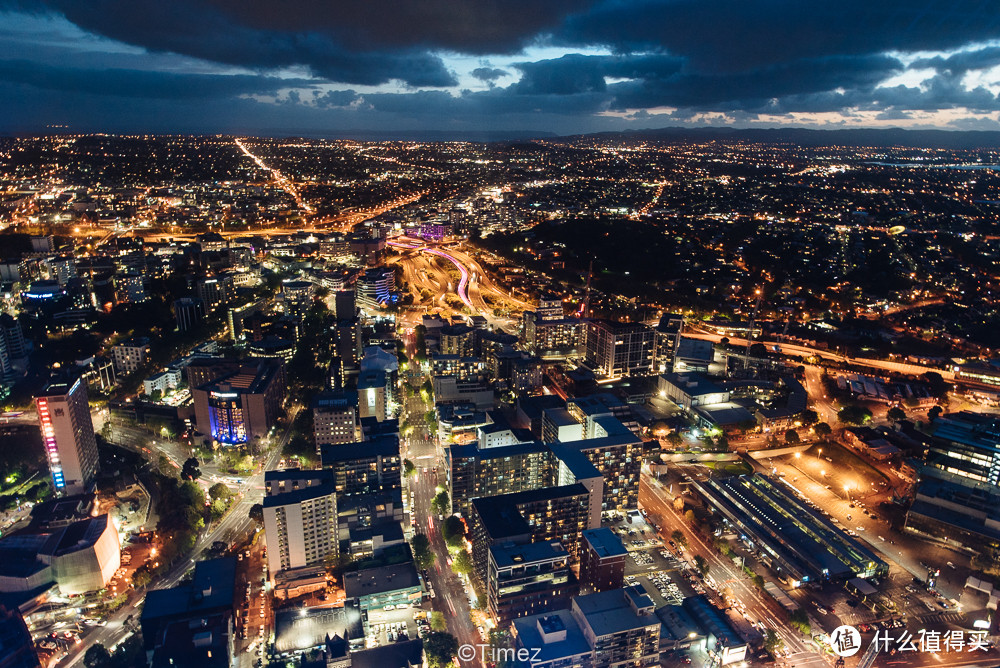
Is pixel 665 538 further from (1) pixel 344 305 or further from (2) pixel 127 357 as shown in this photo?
(2) pixel 127 357

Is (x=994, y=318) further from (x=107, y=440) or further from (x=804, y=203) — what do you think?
(x=107, y=440)

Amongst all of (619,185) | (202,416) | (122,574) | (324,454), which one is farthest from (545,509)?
(619,185)

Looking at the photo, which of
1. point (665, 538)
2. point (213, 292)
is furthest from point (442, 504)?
point (213, 292)

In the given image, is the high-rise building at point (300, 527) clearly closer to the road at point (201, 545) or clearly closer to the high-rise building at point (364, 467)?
the high-rise building at point (364, 467)

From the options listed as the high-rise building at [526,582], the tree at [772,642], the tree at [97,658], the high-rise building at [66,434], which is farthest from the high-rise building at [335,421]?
the tree at [772,642]

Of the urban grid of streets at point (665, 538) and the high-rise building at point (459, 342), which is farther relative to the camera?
the high-rise building at point (459, 342)

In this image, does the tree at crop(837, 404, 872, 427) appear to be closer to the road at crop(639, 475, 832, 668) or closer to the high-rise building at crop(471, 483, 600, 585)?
the road at crop(639, 475, 832, 668)
